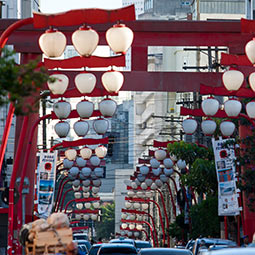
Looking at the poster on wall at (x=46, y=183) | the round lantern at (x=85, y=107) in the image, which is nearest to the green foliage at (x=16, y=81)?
the round lantern at (x=85, y=107)

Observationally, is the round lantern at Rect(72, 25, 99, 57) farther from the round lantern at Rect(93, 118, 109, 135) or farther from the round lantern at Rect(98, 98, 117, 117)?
the round lantern at Rect(93, 118, 109, 135)

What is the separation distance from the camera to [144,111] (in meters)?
179

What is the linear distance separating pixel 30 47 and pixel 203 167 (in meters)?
15.9

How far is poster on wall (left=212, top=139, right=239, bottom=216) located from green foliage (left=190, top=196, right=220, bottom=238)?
1562 cm

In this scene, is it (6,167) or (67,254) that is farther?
(6,167)

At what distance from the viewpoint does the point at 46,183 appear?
36844 mm

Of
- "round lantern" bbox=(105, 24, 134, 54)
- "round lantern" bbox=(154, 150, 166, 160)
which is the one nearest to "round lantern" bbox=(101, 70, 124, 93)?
"round lantern" bbox=(105, 24, 134, 54)

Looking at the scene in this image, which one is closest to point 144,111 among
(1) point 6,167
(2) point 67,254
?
(1) point 6,167

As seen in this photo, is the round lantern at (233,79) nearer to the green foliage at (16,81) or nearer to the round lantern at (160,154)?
the green foliage at (16,81)

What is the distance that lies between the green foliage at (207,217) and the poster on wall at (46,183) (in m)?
13.4

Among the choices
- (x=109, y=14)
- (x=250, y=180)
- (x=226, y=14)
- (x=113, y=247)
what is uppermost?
(x=226, y=14)

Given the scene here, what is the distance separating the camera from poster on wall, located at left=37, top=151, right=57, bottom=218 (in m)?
36.0

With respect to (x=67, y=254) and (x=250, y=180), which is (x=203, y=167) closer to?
(x=250, y=180)

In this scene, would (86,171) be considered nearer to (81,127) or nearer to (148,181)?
(148,181)
